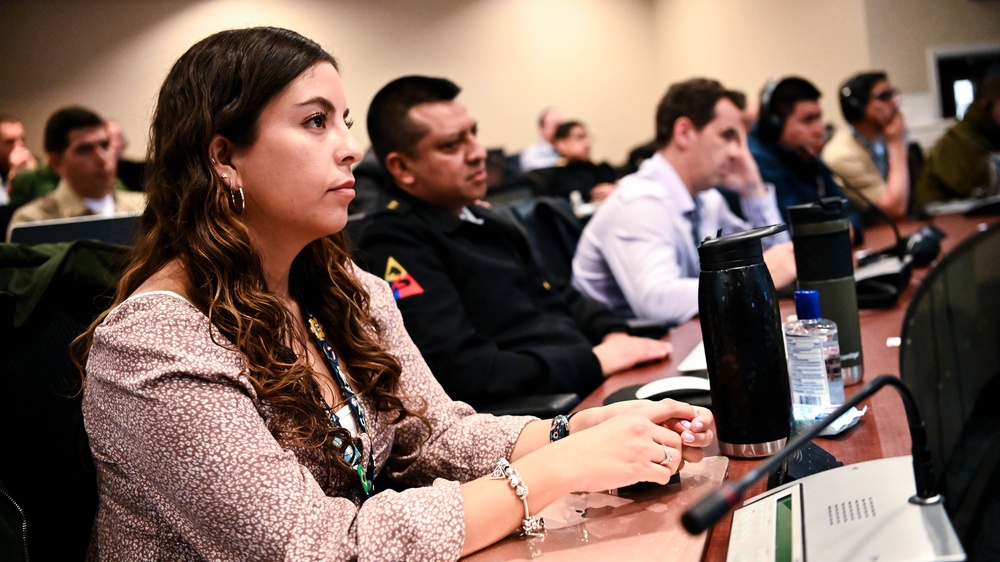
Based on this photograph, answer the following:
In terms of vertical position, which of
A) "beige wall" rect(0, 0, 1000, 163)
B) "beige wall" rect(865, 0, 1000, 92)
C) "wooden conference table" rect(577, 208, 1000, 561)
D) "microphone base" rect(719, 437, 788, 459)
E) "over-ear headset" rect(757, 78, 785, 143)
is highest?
"beige wall" rect(0, 0, 1000, 163)

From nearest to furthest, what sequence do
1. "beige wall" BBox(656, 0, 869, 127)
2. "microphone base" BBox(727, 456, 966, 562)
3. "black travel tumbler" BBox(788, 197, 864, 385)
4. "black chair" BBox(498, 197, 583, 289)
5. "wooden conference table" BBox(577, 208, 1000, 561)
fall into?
"microphone base" BBox(727, 456, 966, 562) → "wooden conference table" BBox(577, 208, 1000, 561) → "black travel tumbler" BBox(788, 197, 864, 385) → "black chair" BBox(498, 197, 583, 289) → "beige wall" BBox(656, 0, 869, 127)

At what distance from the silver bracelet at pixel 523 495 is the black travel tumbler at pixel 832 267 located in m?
0.60

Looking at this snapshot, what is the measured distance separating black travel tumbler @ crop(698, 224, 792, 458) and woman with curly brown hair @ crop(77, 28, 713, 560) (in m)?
0.05

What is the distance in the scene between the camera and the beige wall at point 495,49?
758 cm

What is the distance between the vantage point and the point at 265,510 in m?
0.85

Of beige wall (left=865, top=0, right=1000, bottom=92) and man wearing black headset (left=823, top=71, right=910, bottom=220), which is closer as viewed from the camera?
beige wall (left=865, top=0, right=1000, bottom=92)

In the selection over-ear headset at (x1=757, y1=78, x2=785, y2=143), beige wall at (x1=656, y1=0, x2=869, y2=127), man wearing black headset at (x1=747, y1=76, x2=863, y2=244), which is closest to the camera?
man wearing black headset at (x1=747, y1=76, x2=863, y2=244)

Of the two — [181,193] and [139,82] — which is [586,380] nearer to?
[181,193]

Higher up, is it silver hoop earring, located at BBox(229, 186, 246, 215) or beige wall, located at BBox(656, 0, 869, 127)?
beige wall, located at BBox(656, 0, 869, 127)

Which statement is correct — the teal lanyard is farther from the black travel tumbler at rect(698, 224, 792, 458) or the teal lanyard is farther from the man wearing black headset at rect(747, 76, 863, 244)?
the man wearing black headset at rect(747, 76, 863, 244)

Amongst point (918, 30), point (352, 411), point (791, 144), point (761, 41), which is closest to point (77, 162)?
point (791, 144)

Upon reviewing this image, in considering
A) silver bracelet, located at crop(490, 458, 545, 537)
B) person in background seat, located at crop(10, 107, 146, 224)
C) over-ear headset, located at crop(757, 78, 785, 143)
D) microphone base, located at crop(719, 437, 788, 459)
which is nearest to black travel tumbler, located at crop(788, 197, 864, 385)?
microphone base, located at crop(719, 437, 788, 459)

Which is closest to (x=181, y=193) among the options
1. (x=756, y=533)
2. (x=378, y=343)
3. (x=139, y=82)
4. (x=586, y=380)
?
(x=378, y=343)

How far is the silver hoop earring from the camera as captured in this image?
110 cm
